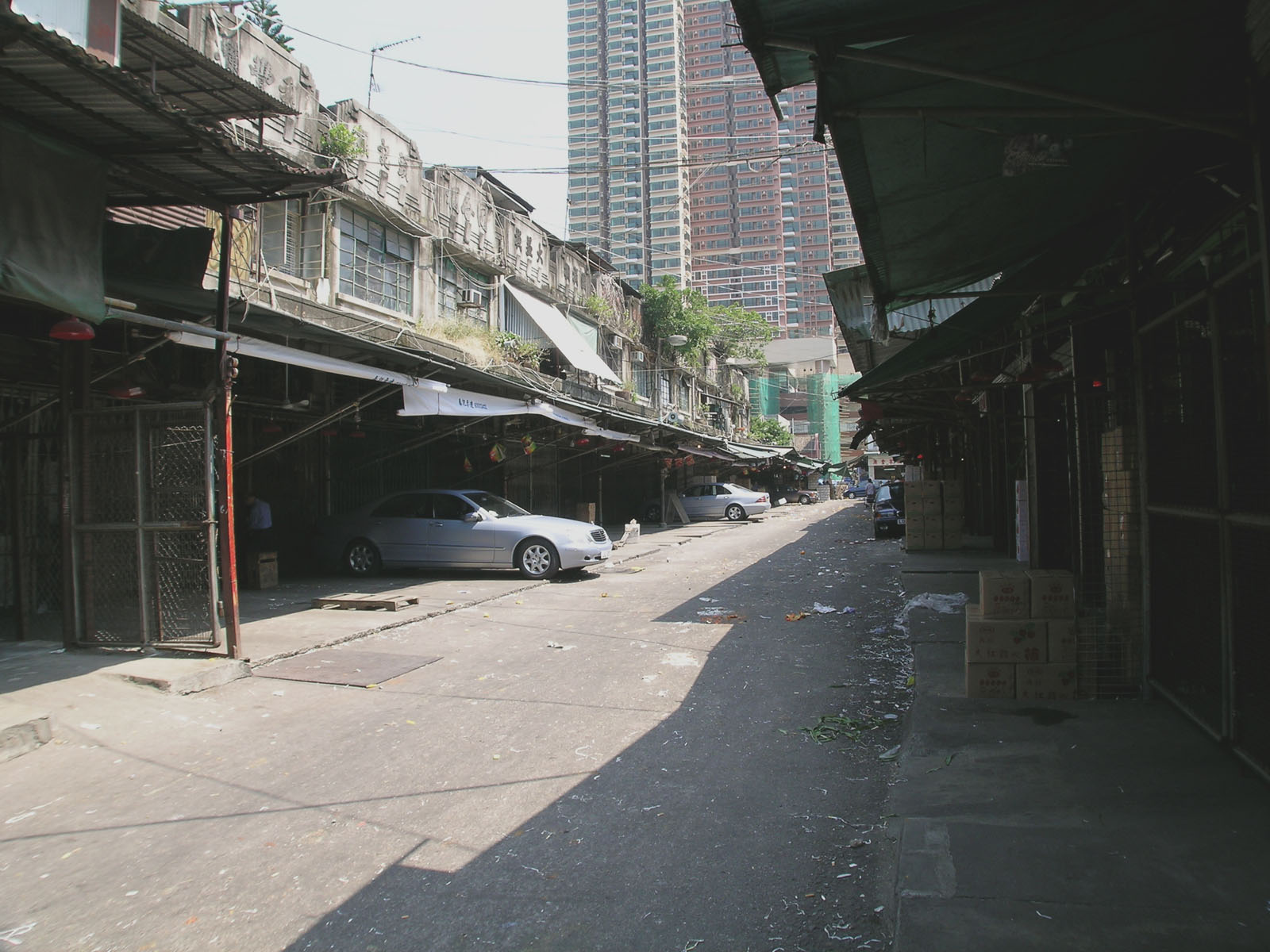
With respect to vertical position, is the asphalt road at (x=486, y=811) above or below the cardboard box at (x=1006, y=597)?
below

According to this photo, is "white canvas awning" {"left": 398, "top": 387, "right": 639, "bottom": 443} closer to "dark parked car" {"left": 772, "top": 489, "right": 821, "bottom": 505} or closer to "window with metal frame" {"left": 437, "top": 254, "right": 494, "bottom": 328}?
"window with metal frame" {"left": 437, "top": 254, "right": 494, "bottom": 328}

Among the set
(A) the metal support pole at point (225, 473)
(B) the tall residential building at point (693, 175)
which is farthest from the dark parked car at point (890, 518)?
(A) the metal support pole at point (225, 473)

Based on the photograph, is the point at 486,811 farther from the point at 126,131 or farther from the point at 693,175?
the point at 693,175

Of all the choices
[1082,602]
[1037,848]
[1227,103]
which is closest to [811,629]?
[1082,602]

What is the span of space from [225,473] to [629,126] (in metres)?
52.9

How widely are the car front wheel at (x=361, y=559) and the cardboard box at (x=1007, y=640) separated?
1083 centimetres

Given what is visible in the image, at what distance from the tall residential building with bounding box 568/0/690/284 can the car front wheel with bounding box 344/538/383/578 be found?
3748 centimetres

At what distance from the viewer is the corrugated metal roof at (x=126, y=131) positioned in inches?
192

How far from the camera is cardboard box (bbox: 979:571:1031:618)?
529cm

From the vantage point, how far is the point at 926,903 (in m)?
2.82

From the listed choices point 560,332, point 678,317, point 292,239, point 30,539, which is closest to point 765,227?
point 678,317

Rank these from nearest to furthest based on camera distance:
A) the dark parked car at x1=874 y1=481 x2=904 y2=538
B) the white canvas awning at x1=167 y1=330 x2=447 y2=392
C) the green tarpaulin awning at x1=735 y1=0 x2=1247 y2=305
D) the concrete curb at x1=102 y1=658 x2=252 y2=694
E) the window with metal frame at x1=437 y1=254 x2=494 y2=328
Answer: the green tarpaulin awning at x1=735 y1=0 x2=1247 y2=305, the concrete curb at x1=102 y1=658 x2=252 y2=694, the white canvas awning at x1=167 y1=330 x2=447 y2=392, the window with metal frame at x1=437 y1=254 x2=494 y2=328, the dark parked car at x1=874 y1=481 x2=904 y2=538

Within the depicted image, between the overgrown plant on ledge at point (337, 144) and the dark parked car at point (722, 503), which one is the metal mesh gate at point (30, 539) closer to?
the overgrown plant on ledge at point (337, 144)

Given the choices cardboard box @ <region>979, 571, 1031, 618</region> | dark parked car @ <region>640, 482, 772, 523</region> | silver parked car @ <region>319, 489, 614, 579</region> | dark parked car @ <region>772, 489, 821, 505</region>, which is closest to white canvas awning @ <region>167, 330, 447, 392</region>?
silver parked car @ <region>319, 489, 614, 579</region>
